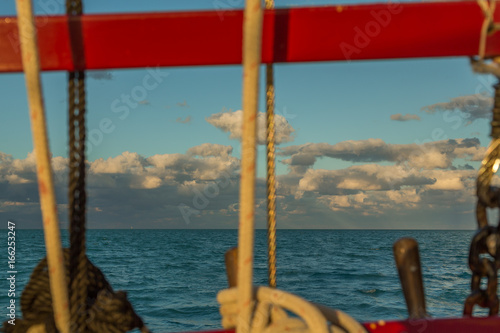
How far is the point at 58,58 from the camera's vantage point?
91 cm

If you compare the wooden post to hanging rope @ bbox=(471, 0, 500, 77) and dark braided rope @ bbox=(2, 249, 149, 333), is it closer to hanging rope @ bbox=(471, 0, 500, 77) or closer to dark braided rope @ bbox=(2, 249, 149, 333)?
hanging rope @ bbox=(471, 0, 500, 77)

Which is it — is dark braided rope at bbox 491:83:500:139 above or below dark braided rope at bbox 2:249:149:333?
above

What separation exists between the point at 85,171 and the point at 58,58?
0.78ft

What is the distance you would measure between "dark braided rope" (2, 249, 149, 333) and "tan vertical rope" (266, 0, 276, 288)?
291 millimetres

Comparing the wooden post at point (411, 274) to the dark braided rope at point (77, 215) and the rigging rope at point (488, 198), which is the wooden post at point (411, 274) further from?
the dark braided rope at point (77, 215)

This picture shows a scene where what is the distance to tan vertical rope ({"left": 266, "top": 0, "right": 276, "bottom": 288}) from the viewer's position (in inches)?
39.8

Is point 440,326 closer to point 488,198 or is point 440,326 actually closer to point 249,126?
point 488,198

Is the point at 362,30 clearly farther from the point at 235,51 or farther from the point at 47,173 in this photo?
the point at 47,173

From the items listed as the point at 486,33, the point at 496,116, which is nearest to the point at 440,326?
the point at 496,116

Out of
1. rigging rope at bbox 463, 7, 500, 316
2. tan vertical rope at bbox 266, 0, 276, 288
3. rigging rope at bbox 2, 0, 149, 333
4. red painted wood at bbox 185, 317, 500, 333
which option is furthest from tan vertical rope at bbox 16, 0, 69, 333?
rigging rope at bbox 463, 7, 500, 316

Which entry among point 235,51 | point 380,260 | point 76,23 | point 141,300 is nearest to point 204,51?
point 235,51

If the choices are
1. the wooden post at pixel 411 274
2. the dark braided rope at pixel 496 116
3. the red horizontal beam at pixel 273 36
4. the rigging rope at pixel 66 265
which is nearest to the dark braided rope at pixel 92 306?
the rigging rope at pixel 66 265

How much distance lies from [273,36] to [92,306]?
0.60 m

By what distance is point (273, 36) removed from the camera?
3.09 ft
